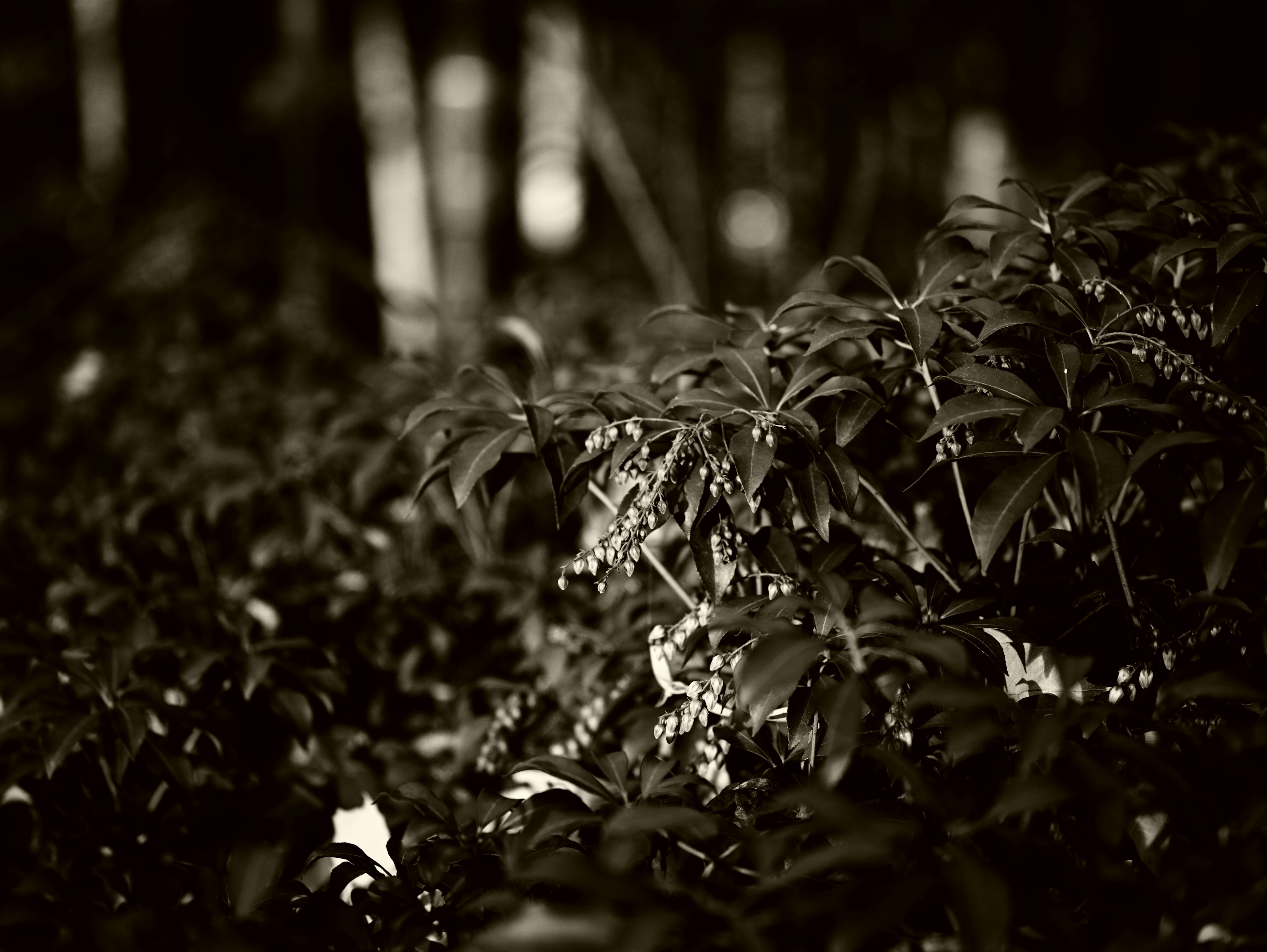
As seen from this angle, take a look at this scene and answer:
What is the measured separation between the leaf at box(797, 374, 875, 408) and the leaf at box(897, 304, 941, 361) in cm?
8

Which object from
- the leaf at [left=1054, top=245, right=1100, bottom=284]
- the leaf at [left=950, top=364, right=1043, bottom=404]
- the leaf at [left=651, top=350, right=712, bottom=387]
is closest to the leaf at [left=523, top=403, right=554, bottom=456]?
the leaf at [left=651, top=350, right=712, bottom=387]

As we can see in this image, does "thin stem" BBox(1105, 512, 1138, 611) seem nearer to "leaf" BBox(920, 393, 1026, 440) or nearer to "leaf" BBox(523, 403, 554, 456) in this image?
"leaf" BBox(920, 393, 1026, 440)

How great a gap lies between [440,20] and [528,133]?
2.14 m

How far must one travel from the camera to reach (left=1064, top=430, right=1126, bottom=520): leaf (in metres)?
1.04

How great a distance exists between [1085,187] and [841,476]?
72 centimetres

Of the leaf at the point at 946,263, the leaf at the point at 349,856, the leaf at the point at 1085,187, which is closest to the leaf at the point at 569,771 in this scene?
the leaf at the point at 349,856

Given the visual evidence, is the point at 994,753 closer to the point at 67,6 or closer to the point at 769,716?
the point at 769,716

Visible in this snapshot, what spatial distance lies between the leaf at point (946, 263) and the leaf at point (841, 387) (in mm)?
221

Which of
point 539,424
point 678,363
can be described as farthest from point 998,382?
point 539,424

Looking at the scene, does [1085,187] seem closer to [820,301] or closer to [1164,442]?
[820,301]

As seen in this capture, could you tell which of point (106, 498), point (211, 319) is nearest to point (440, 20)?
point (211, 319)

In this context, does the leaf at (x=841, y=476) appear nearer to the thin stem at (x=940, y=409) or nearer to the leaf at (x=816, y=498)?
the leaf at (x=816, y=498)

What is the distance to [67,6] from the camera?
8.03 metres

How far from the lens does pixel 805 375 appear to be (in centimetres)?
134
